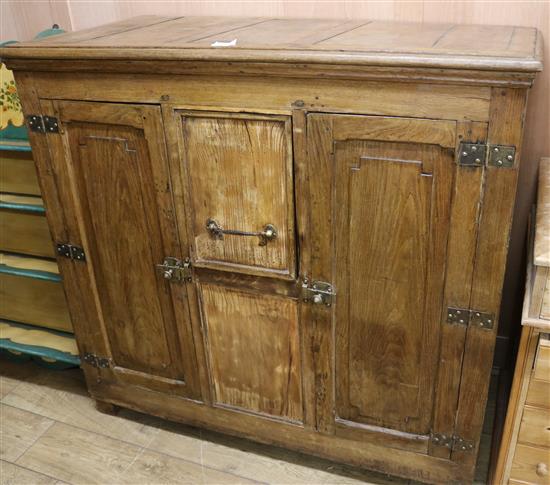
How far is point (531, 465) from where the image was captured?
1.61 meters

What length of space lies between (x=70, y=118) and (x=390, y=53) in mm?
875

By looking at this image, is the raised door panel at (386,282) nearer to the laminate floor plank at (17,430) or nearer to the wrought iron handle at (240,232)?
the wrought iron handle at (240,232)

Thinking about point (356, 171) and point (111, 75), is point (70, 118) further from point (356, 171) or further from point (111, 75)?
point (356, 171)

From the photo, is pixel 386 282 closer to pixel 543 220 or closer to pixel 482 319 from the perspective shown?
pixel 482 319

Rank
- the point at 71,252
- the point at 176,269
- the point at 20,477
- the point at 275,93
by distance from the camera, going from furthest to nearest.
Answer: the point at 20,477
the point at 71,252
the point at 176,269
the point at 275,93

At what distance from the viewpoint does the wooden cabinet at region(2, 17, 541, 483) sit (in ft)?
4.28

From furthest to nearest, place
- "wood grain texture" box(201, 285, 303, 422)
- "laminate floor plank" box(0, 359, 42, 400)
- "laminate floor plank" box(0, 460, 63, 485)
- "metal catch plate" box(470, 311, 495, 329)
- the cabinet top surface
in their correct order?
"laminate floor plank" box(0, 359, 42, 400)
"laminate floor plank" box(0, 460, 63, 485)
"wood grain texture" box(201, 285, 303, 422)
"metal catch plate" box(470, 311, 495, 329)
the cabinet top surface

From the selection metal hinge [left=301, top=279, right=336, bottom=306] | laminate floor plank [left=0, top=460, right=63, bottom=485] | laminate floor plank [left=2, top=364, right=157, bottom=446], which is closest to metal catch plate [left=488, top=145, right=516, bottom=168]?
metal hinge [left=301, top=279, right=336, bottom=306]

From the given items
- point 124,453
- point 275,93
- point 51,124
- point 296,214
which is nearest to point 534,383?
point 296,214

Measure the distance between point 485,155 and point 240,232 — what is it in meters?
0.63

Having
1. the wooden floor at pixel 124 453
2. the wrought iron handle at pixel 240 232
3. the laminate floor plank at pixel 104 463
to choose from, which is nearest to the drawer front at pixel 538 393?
the wooden floor at pixel 124 453

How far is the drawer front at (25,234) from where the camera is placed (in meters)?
2.08

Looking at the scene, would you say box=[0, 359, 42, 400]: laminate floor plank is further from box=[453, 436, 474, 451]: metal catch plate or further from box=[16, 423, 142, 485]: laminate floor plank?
box=[453, 436, 474, 451]: metal catch plate

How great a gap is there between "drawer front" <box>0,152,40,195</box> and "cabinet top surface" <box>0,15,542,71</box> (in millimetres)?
484
